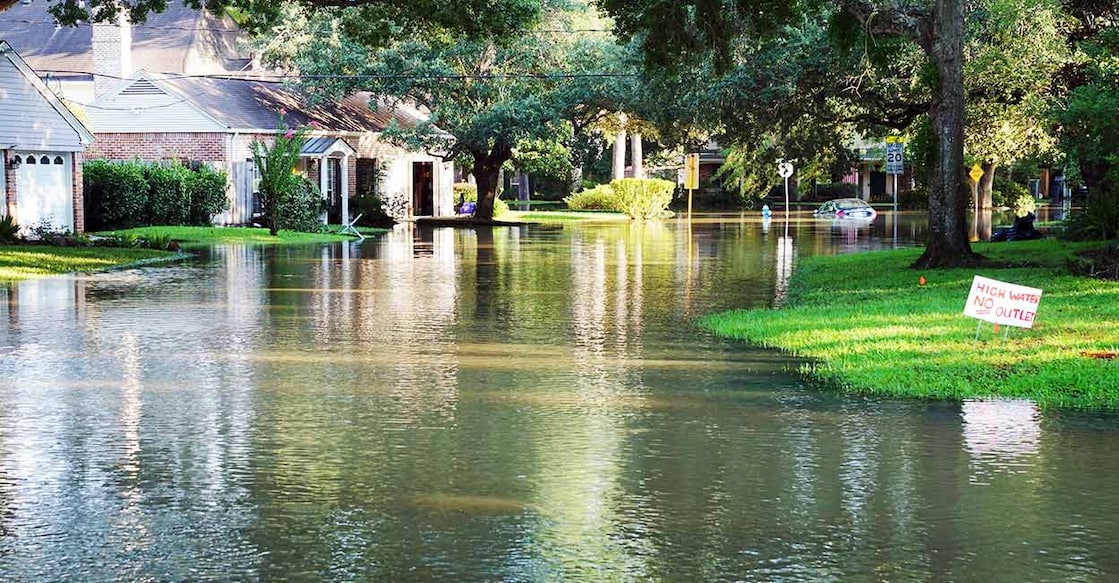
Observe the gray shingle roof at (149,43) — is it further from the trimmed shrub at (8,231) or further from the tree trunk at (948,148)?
the tree trunk at (948,148)

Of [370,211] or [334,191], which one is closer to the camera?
[370,211]

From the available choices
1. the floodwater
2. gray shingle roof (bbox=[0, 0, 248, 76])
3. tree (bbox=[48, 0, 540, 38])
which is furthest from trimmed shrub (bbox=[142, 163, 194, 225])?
gray shingle roof (bbox=[0, 0, 248, 76])

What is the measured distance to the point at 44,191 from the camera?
3769 centimetres

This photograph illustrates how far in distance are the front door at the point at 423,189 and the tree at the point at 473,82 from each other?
627 centimetres

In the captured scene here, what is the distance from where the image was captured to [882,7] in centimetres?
2572

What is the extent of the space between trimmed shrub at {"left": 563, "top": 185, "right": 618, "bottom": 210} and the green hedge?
104ft

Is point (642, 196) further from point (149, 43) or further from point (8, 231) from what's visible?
point (8, 231)

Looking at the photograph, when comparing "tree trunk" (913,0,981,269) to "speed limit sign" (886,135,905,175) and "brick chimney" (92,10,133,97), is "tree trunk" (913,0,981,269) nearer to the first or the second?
"speed limit sign" (886,135,905,175)

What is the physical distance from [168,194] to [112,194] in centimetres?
176

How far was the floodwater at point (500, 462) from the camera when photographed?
24.0 ft

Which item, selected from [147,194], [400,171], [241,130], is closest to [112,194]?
[147,194]

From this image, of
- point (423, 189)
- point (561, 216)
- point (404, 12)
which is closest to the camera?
point (404, 12)

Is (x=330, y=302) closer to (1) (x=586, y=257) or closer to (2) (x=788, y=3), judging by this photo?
(2) (x=788, y=3)

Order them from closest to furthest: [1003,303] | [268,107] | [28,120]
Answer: [1003,303], [28,120], [268,107]
